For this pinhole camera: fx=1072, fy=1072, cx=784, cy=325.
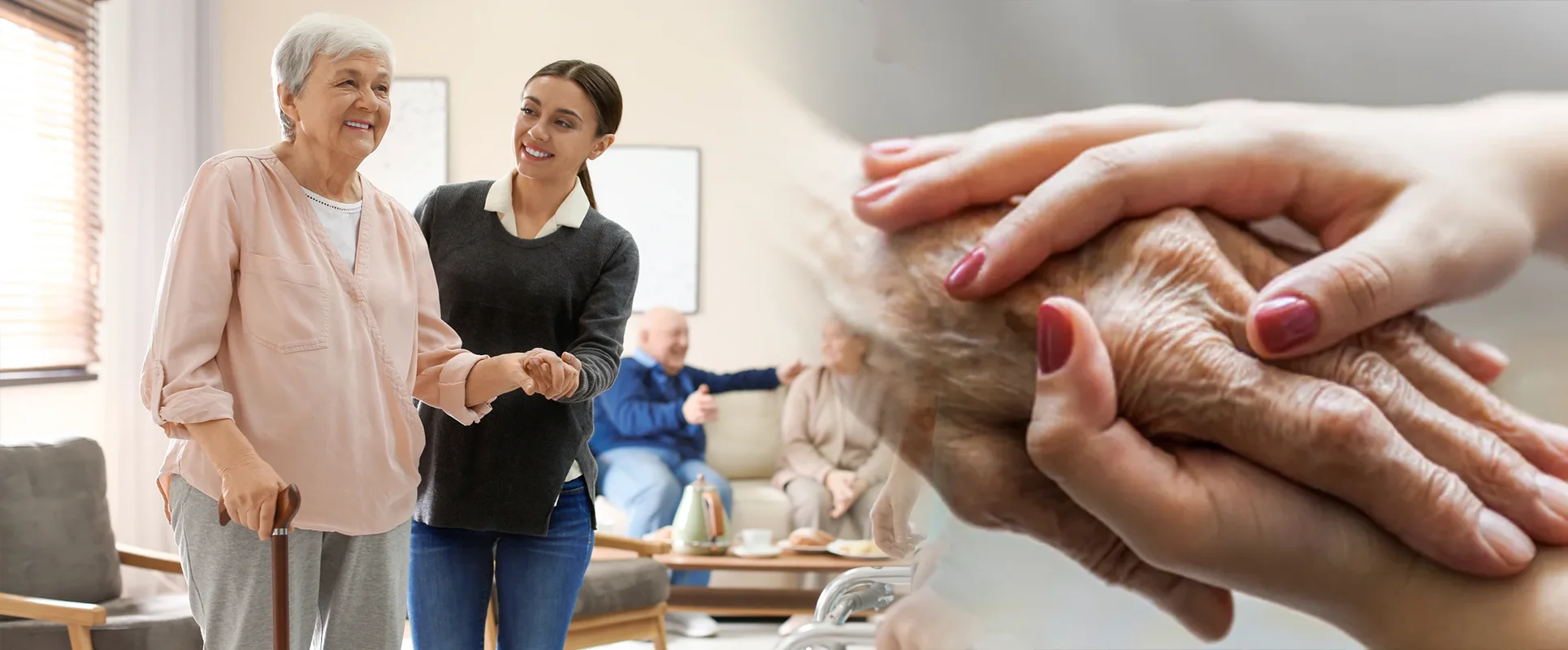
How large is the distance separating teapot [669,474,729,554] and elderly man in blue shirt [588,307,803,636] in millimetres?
369

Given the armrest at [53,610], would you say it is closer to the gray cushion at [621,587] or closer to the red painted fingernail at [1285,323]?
the gray cushion at [621,587]

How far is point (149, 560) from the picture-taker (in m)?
2.12

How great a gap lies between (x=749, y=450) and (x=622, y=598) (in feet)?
3.62

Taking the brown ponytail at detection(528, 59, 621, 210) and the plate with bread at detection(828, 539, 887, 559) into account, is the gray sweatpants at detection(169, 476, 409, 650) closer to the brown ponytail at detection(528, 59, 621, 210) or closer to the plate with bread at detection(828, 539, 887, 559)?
the brown ponytail at detection(528, 59, 621, 210)

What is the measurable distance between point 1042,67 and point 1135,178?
4 centimetres

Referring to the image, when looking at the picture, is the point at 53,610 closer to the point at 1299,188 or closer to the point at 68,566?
the point at 68,566

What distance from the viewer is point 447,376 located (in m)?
1.01

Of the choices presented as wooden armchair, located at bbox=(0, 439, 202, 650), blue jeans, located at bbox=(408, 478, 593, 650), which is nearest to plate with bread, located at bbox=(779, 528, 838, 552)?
wooden armchair, located at bbox=(0, 439, 202, 650)

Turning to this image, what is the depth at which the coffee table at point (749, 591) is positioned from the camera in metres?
2.64

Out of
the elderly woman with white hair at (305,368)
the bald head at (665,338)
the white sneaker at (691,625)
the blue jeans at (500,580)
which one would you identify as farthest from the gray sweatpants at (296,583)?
the bald head at (665,338)

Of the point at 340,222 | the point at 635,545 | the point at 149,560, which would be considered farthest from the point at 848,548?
the point at 340,222

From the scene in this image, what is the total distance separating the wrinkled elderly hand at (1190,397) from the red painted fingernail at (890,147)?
0.07ft

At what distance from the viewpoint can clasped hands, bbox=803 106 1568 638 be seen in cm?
28

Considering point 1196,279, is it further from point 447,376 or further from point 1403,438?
point 447,376
